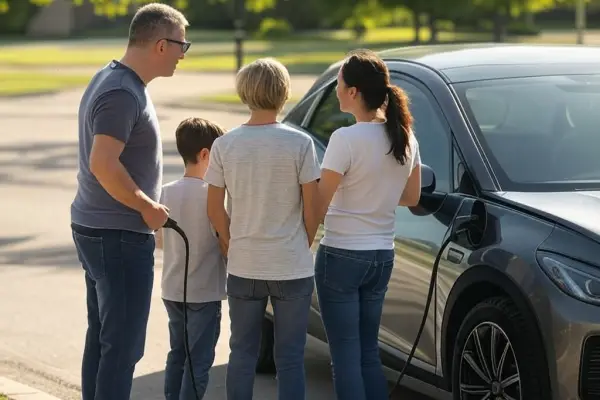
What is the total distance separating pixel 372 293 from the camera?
5.59m

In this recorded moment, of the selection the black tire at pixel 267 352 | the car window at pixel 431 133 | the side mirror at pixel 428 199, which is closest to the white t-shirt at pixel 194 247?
the side mirror at pixel 428 199

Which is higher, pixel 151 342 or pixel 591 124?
pixel 591 124

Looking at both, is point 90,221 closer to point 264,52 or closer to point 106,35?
point 264,52

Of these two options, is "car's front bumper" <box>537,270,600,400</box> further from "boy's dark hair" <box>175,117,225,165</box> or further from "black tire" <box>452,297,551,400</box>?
"boy's dark hair" <box>175,117,225,165</box>

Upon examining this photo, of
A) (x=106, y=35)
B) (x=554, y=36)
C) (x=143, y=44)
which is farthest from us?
(x=106, y=35)

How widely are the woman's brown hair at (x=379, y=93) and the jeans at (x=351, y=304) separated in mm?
421

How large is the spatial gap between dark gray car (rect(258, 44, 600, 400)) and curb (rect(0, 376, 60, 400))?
1.19 m

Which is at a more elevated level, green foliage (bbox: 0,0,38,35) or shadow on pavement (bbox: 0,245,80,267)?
shadow on pavement (bbox: 0,245,80,267)

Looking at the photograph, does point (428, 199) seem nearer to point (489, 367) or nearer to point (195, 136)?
point (489, 367)

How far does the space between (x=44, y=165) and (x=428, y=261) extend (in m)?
12.9

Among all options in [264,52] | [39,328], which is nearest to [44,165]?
[39,328]

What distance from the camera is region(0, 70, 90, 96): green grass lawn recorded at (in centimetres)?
3488

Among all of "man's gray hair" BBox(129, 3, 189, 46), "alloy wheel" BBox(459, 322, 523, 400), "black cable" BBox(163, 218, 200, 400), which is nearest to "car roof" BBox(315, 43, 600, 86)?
"alloy wheel" BBox(459, 322, 523, 400)

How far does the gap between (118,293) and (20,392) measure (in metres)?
1.64
